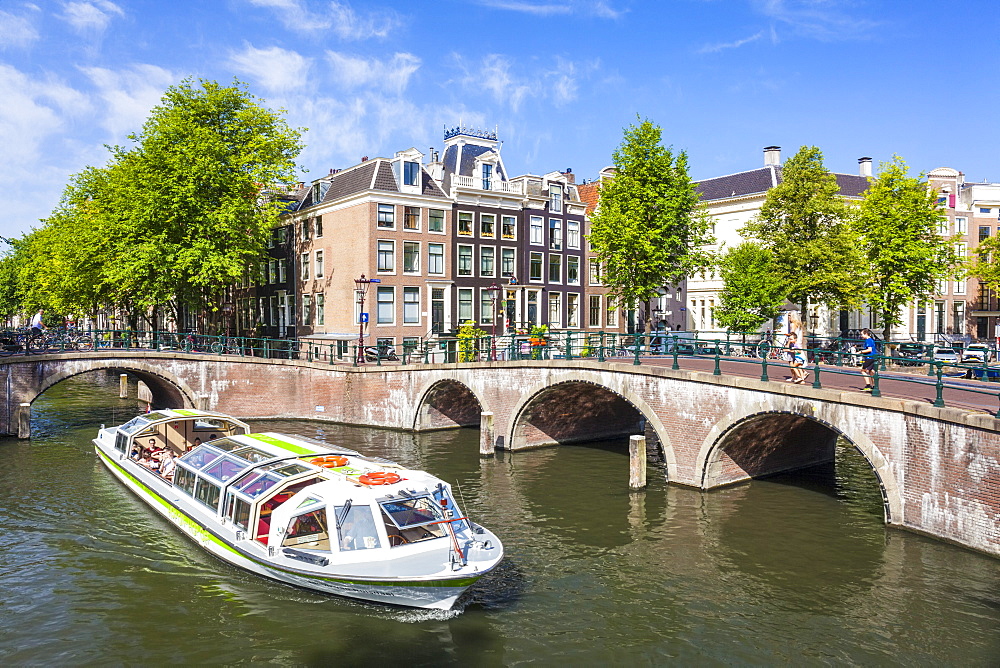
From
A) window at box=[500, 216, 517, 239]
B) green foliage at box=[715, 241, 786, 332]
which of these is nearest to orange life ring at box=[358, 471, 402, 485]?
green foliage at box=[715, 241, 786, 332]

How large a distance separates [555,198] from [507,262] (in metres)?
6.03

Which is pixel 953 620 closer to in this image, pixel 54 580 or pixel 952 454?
pixel 952 454

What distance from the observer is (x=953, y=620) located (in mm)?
13523

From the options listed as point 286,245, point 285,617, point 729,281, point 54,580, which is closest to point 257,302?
point 286,245

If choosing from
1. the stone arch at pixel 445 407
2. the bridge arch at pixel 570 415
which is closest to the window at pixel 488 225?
the stone arch at pixel 445 407

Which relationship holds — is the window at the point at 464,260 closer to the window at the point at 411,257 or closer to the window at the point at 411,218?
the window at the point at 411,257

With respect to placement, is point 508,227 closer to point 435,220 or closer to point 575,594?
point 435,220

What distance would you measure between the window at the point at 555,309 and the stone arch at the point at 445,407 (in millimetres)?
15667

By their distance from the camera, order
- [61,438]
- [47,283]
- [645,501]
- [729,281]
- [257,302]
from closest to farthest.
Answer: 1. [645,501]
2. [61,438]
3. [729,281]
4. [47,283]
5. [257,302]

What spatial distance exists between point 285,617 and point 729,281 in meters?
32.9

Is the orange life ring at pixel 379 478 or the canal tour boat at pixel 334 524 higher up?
the orange life ring at pixel 379 478

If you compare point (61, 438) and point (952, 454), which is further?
point (61, 438)

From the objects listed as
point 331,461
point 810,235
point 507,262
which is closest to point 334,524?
point 331,461

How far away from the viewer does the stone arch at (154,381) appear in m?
33.0
